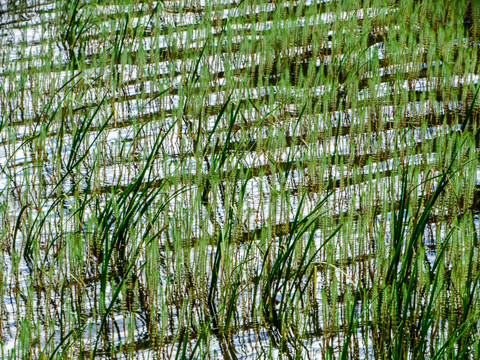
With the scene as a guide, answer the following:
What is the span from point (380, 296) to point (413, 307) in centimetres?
10

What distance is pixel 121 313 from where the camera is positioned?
2.34m

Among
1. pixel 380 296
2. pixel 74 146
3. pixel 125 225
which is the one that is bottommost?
pixel 380 296

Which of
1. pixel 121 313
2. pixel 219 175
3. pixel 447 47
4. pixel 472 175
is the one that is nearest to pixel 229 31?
pixel 447 47

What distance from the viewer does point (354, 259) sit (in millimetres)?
2488

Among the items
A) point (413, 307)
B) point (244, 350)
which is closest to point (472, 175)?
point (413, 307)

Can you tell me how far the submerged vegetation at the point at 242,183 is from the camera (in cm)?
221

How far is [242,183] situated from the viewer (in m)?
2.91

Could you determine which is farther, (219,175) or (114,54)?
(114,54)

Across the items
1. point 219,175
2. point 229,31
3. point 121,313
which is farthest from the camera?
point 229,31

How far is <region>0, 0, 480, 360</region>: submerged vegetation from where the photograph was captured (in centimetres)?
221

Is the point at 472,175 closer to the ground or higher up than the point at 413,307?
higher up

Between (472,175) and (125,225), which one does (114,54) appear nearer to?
(125,225)

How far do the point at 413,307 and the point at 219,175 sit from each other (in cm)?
111

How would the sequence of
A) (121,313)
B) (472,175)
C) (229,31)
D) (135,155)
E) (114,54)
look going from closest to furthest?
(121,313)
(472,175)
(135,155)
(114,54)
(229,31)
